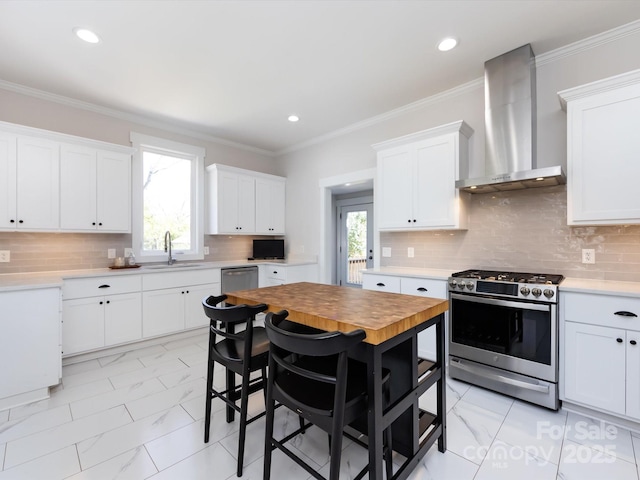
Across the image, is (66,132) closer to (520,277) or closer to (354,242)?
(354,242)

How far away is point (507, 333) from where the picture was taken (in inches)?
95.4

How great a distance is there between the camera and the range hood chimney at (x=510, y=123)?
2617mm

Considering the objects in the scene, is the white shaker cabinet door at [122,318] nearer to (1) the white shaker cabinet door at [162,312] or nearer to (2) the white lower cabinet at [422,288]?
(1) the white shaker cabinet door at [162,312]

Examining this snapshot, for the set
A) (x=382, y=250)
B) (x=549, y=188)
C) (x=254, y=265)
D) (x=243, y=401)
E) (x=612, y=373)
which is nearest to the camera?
(x=243, y=401)

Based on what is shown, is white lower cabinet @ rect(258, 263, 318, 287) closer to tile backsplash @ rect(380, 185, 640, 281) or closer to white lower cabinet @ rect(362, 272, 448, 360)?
white lower cabinet @ rect(362, 272, 448, 360)

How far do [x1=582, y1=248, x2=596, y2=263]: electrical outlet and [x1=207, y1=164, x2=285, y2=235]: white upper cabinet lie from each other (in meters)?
4.01

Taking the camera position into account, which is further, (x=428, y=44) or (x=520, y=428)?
(x=428, y=44)

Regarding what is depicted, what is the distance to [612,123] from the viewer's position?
2.20m

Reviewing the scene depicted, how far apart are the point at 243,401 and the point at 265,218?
3.66m

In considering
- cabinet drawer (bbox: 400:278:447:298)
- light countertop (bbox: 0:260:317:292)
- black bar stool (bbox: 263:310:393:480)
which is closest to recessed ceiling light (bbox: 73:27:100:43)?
light countertop (bbox: 0:260:317:292)

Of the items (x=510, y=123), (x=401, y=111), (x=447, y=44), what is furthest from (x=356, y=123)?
(x=510, y=123)

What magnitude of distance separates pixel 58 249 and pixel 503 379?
15.1 feet

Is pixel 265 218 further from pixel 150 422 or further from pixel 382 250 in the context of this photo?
pixel 150 422

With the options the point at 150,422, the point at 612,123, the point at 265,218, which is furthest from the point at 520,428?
the point at 265,218
